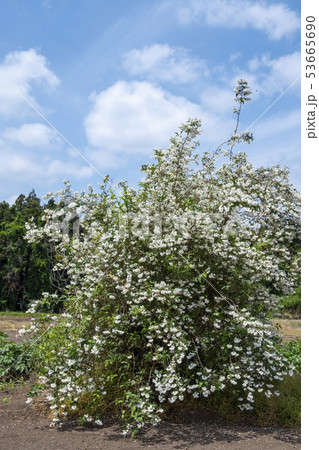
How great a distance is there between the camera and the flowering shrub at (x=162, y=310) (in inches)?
200

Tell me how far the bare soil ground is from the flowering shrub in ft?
0.73

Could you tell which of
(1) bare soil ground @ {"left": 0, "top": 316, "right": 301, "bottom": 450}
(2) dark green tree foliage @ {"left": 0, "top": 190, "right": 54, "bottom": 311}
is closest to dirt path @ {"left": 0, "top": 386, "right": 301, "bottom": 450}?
(1) bare soil ground @ {"left": 0, "top": 316, "right": 301, "bottom": 450}

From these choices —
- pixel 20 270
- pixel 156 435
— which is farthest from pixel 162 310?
pixel 20 270

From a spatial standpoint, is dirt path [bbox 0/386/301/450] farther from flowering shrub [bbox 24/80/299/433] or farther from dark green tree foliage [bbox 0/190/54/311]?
dark green tree foliage [bbox 0/190/54/311]

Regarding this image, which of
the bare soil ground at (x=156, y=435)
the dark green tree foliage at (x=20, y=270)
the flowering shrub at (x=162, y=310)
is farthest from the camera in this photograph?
the dark green tree foliage at (x=20, y=270)

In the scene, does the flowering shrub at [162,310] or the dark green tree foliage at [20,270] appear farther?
the dark green tree foliage at [20,270]

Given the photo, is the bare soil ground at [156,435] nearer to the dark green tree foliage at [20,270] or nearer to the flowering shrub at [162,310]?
the flowering shrub at [162,310]

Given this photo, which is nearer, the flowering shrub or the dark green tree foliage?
the flowering shrub

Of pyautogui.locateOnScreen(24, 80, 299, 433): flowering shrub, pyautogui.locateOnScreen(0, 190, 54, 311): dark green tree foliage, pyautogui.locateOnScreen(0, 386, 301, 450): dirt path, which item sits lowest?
pyautogui.locateOnScreen(0, 386, 301, 450): dirt path

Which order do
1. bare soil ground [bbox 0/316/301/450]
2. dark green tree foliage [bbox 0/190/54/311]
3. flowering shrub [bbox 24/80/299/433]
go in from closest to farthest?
bare soil ground [bbox 0/316/301/450]
flowering shrub [bbox 24/80/299/433]
dark green tree foliage [bbox 0/190/54/311]

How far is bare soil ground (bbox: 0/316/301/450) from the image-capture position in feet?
15.7

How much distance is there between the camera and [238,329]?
5.28 meters

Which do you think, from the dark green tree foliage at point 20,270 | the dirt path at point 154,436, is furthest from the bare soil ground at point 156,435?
the dark green tree foliage at point 20,270

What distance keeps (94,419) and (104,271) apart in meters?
1.89
